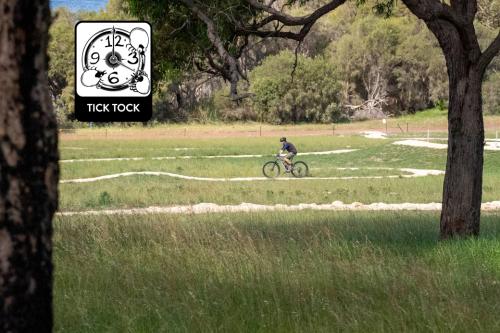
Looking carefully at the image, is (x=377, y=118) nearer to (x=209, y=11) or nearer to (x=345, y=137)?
(x=345, y=137)

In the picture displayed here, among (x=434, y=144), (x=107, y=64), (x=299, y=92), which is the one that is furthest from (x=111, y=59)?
(x=299, y=92)

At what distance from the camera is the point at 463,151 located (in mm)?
11250

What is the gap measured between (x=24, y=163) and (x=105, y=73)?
7.60 m

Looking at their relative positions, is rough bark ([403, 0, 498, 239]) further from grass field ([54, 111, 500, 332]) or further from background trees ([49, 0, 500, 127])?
background trees ([49, 0, 500, 127])

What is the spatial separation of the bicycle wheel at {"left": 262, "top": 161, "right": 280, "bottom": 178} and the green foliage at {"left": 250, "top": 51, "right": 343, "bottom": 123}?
4015 cm

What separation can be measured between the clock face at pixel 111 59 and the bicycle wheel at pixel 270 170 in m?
20.5

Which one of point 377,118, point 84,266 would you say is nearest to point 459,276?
point 84,266

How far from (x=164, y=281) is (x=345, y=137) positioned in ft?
162

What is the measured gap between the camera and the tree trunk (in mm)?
11156

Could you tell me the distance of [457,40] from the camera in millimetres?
11070

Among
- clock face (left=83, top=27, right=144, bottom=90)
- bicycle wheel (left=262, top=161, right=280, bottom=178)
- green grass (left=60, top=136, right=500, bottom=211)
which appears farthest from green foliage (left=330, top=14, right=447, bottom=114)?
clock face (left=83, top=27, right=144, bottom=90)

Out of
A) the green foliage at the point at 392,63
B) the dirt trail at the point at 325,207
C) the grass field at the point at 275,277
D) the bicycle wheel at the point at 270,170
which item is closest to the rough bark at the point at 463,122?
the grass field at the point at 275,277

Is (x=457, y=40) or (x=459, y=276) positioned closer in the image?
(x=459, y=276)

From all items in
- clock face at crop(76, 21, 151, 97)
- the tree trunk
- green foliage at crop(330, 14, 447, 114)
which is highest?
green foliage at crop(330, 14, 447, 114)
